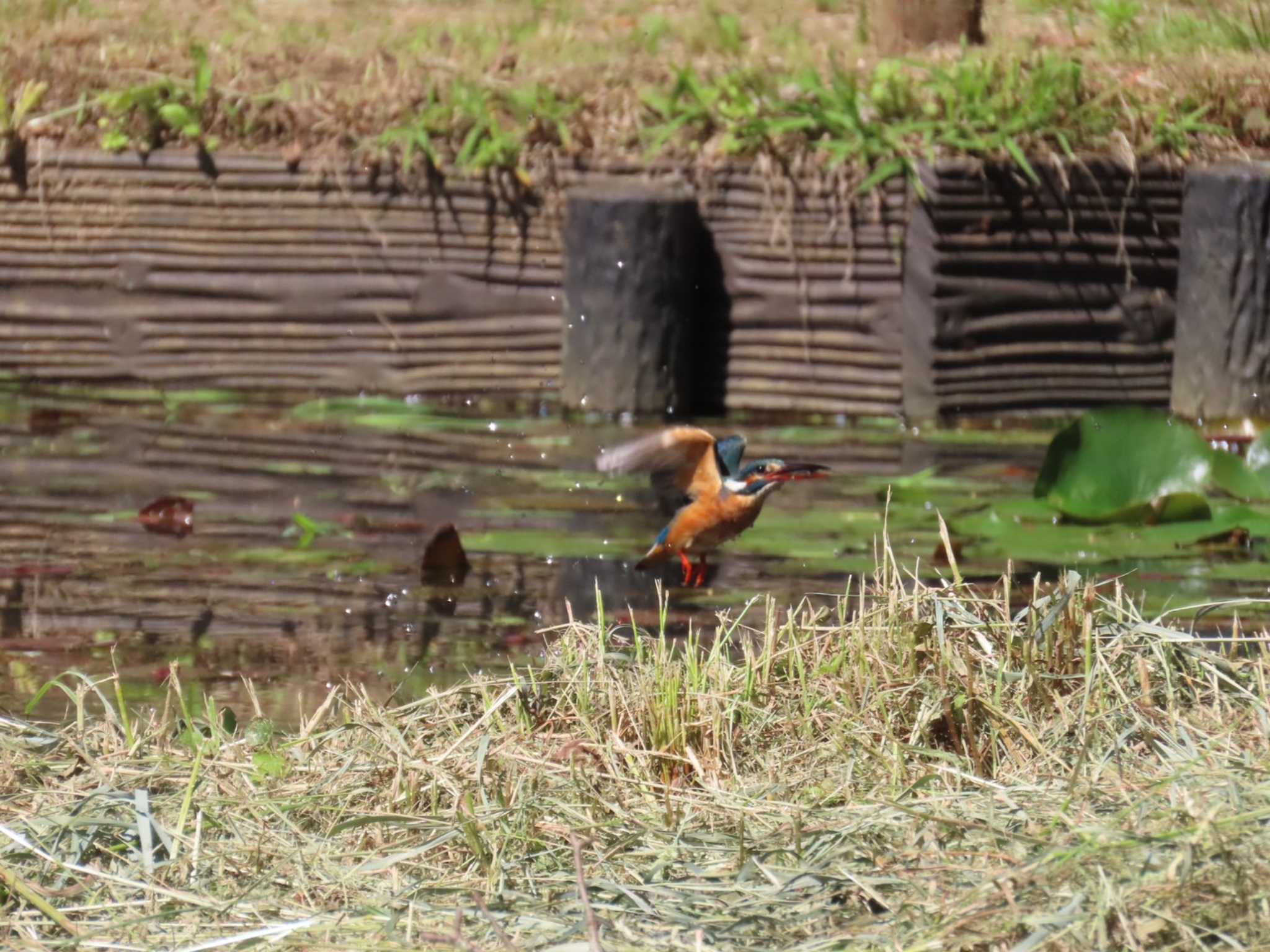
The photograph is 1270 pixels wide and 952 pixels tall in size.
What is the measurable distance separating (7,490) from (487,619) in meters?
1.67

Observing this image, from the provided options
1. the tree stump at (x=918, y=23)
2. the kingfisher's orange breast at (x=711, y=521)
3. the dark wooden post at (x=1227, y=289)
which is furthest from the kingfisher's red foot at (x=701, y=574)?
the tree stump at (x=918, y=23)

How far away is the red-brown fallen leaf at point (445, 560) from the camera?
3.68 meters

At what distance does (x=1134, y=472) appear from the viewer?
4125 millimetres

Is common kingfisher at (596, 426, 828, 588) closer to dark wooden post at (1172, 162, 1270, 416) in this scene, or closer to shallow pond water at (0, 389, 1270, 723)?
shallow pond water at (0, 389, 1270, 723)

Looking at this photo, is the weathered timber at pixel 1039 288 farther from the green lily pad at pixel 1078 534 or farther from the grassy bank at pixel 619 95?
the green lily pad at pixel 1078 534

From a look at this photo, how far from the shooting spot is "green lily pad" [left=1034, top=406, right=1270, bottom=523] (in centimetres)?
405

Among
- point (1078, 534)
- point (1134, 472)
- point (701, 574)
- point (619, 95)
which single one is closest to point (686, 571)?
point (701, 574)

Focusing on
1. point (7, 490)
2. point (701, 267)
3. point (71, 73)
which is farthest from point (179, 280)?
point (701, 267)

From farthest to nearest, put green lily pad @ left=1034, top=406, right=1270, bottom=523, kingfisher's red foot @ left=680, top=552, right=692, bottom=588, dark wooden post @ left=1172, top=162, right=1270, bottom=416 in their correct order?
dark wooden post @ left=1172, top=162, right=1270, bottom=416 < green lily pad @ left=1034, top=406, right=1270, bottom=523 < kingfisher's red foot @ left=680, top=552, right=692, bottom=588

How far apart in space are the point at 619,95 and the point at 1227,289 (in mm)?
1970

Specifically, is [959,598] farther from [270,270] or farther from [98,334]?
[98,334]

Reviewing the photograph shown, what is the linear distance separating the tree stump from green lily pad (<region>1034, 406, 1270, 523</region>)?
9.37 ft

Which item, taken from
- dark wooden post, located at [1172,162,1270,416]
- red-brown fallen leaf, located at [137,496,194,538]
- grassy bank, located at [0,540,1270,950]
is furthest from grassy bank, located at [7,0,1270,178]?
grassy bank, located at [0,540,1270,950]

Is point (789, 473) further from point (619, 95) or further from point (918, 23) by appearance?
point (918, 23)
